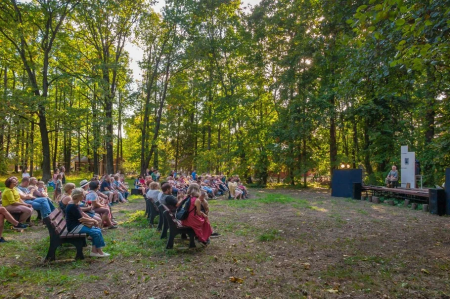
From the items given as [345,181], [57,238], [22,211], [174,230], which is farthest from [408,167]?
[22,211]

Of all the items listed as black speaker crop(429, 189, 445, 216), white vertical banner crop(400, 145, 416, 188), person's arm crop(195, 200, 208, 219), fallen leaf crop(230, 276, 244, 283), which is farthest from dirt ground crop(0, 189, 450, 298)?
white vertical banner crop(400, 145, 416, 188)

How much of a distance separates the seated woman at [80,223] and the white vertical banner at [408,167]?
43.5 ft

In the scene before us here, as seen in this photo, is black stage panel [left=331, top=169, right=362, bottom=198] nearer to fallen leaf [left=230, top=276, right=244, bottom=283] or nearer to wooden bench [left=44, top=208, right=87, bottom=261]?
fallen leaf [left=230, top=276, right=244, bottom=283]

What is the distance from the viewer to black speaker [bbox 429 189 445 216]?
8805mm

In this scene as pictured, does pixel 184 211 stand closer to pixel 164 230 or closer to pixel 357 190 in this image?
pixel 164 230

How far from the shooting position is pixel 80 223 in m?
4.94

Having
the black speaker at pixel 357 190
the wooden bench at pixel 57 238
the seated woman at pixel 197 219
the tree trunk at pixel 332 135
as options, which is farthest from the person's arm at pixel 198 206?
the tree trunk at pixel 332 135

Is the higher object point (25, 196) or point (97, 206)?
point (25, 196)

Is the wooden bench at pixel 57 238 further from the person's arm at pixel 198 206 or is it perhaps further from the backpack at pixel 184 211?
the person's arm at pixel 198 206

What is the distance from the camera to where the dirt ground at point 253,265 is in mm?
3559

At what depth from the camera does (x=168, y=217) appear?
5.26 metres

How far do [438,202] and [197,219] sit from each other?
7961mm

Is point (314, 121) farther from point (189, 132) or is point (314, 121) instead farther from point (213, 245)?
point (189, 132)

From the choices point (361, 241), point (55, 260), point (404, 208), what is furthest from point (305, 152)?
point (55, 260)
